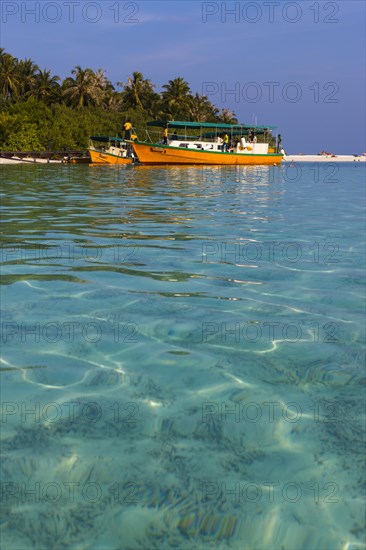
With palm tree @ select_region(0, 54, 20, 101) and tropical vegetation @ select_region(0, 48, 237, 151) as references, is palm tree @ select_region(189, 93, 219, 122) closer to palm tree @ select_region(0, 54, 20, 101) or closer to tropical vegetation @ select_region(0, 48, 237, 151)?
tropical vegetation @ select_region(0, 48, 237, 151)

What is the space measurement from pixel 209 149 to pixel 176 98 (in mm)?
30580

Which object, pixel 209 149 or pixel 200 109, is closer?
pixel 209 149

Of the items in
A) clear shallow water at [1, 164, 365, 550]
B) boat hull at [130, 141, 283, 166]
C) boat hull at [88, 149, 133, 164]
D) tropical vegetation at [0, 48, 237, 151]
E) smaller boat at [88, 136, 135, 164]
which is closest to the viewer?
clear shallow water at [1, 164, 365, 550]

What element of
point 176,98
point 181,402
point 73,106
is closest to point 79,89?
point 73,106

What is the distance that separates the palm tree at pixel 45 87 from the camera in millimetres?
66750

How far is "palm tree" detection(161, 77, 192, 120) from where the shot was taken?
2778 inches

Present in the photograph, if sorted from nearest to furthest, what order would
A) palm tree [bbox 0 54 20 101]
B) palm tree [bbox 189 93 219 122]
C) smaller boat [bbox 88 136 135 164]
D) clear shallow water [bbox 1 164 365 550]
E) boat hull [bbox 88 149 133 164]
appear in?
clear shallow water [bbox 1 164 365 550] → boat hull [bbox 88 149 133 164] → smaller boat [bbox 88 136 135 164] → palm tree [bbox 0 54 20 101] → palm tree [bbox 189 93 219 122]

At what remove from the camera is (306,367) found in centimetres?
373

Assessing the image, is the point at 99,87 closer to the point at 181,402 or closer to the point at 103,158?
the point at 103,158

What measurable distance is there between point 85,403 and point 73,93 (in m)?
68.2

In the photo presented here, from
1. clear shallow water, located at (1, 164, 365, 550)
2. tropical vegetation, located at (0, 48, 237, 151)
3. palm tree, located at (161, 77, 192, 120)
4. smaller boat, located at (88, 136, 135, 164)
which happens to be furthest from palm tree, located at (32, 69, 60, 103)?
clear shallow water, located at (1, 164, 365, 550)

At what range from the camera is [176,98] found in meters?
70.9

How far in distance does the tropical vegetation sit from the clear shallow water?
49.8 m

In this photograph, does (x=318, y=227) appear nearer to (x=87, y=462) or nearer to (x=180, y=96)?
(x=87, y=462)
